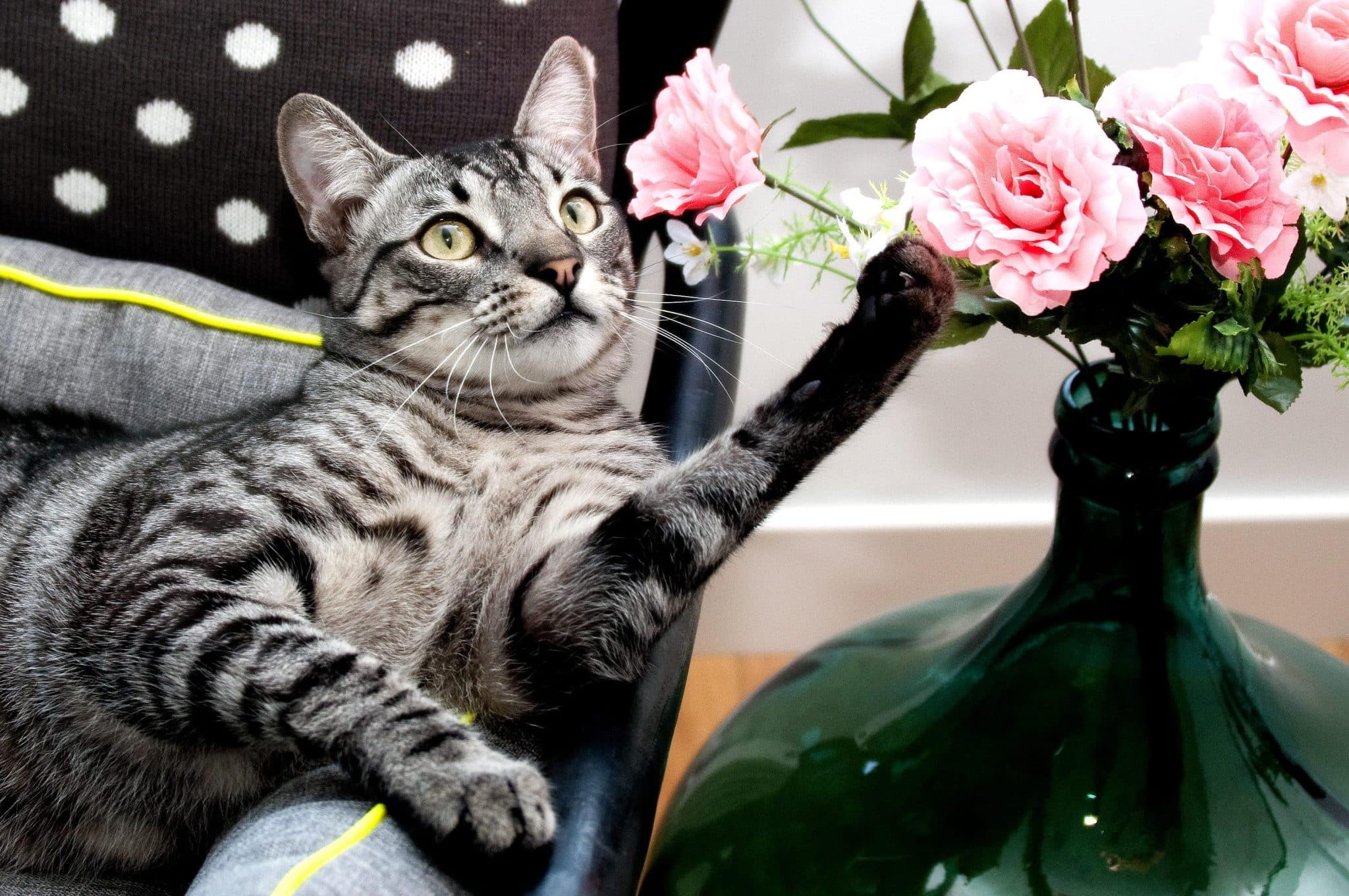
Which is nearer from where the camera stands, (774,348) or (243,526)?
(243,526)

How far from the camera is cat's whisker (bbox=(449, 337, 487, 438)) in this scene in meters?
0.81

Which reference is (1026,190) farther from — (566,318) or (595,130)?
(595,130)

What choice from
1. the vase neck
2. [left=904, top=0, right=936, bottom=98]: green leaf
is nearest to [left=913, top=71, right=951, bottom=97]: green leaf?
[left=904, top=0, right=936, bottom=98]: green leaf

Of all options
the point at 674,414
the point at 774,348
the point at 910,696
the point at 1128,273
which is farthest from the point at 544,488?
the point at 774,348

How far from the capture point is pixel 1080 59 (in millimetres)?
517

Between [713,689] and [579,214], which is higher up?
[579,214]

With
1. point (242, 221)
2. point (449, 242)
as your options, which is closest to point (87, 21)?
point (242, 221)

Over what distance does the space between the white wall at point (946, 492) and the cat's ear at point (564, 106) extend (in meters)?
0.48

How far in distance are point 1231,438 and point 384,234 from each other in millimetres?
1270

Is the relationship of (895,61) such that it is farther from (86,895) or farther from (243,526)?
(86,895)

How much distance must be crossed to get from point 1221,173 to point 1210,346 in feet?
0.24

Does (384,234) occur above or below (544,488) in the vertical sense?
above

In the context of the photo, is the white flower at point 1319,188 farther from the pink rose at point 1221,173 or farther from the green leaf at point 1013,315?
the green leaf at point 1013,315

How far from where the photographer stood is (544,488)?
0.86m
